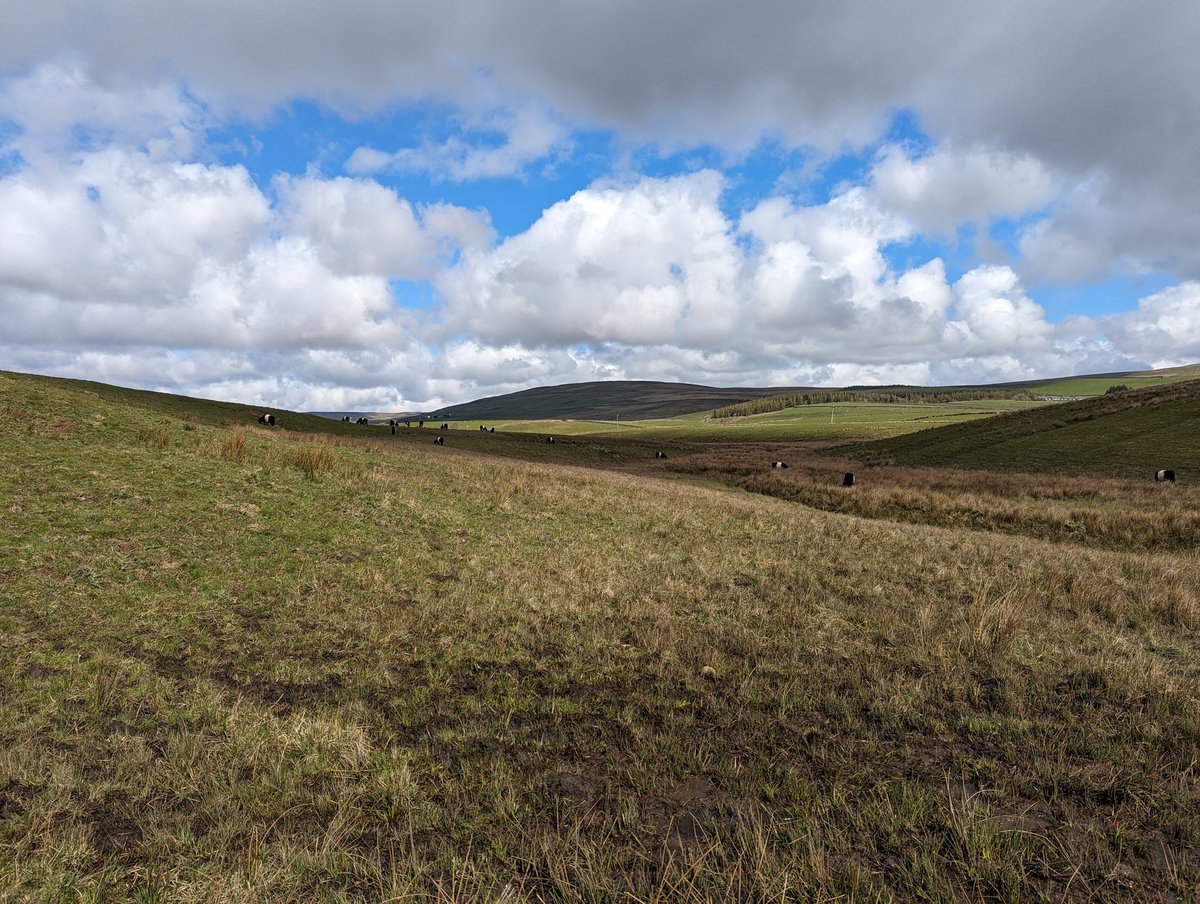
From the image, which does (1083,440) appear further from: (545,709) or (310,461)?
(310,461)

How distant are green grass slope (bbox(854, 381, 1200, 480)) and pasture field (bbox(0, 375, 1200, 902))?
94.6 feet

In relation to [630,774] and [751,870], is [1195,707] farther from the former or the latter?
[630,774]

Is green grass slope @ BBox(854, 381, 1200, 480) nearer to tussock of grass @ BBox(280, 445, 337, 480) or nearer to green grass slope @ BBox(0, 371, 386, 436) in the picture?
tussock of grass @ BBox(280, 445, 337, 480)

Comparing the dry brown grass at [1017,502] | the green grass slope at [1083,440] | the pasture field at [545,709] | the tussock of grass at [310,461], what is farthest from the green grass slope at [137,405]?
the green grass slope at [1083,440]

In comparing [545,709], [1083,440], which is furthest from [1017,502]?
[545,709]

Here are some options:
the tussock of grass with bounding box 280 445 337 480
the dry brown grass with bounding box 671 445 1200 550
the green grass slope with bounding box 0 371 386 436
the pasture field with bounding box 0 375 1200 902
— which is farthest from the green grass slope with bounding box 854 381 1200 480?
the green grass slope with bounding box 0 371 386 436

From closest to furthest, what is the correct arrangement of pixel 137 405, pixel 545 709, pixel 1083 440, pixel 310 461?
pixel 545 709 < pixel 310 461 < pixel 137 405 < pixel 1083 440

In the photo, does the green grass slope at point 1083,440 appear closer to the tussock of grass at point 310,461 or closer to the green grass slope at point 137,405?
the tussock of grass at point 310,461

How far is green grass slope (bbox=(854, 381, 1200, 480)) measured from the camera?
3791 centimetres

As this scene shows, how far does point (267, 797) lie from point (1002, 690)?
29.9ft

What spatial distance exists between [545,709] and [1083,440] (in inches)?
2252

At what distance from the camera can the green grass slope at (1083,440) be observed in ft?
124

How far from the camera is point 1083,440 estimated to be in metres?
46.4

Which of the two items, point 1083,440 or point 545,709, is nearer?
Answer: point 545,709
